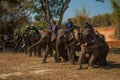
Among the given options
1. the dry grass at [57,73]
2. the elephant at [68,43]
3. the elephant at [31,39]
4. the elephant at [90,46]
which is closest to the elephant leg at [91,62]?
the elephant at [90,46]

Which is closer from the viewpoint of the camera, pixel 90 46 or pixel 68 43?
pixel 90 46

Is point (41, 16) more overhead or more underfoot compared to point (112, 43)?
more overhead

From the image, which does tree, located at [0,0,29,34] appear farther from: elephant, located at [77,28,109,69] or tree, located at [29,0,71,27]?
elephant, located at [77,28,109,69]

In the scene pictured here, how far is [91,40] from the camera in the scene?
50.2 ft

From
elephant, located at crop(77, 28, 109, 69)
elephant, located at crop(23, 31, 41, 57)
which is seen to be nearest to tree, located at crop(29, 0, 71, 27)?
elephant, located at crop(23, 31, 41, 57)

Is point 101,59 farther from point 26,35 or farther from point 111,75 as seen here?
point 26,35

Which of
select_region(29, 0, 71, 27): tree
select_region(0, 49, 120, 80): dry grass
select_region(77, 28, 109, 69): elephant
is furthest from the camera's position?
select_region(29, 0, 71, 27): tree

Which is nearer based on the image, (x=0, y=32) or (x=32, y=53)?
(x=32, y=53)

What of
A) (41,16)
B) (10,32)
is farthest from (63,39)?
(10,32)

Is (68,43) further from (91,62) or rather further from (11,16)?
(11,16)

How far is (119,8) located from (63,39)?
31626 millimetres

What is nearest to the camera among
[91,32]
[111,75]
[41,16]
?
[111,75]

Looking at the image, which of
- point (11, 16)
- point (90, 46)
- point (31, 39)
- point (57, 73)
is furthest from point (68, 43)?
point (11, 16)

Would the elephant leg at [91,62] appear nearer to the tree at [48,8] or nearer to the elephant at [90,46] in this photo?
the elephant at [90,46]
